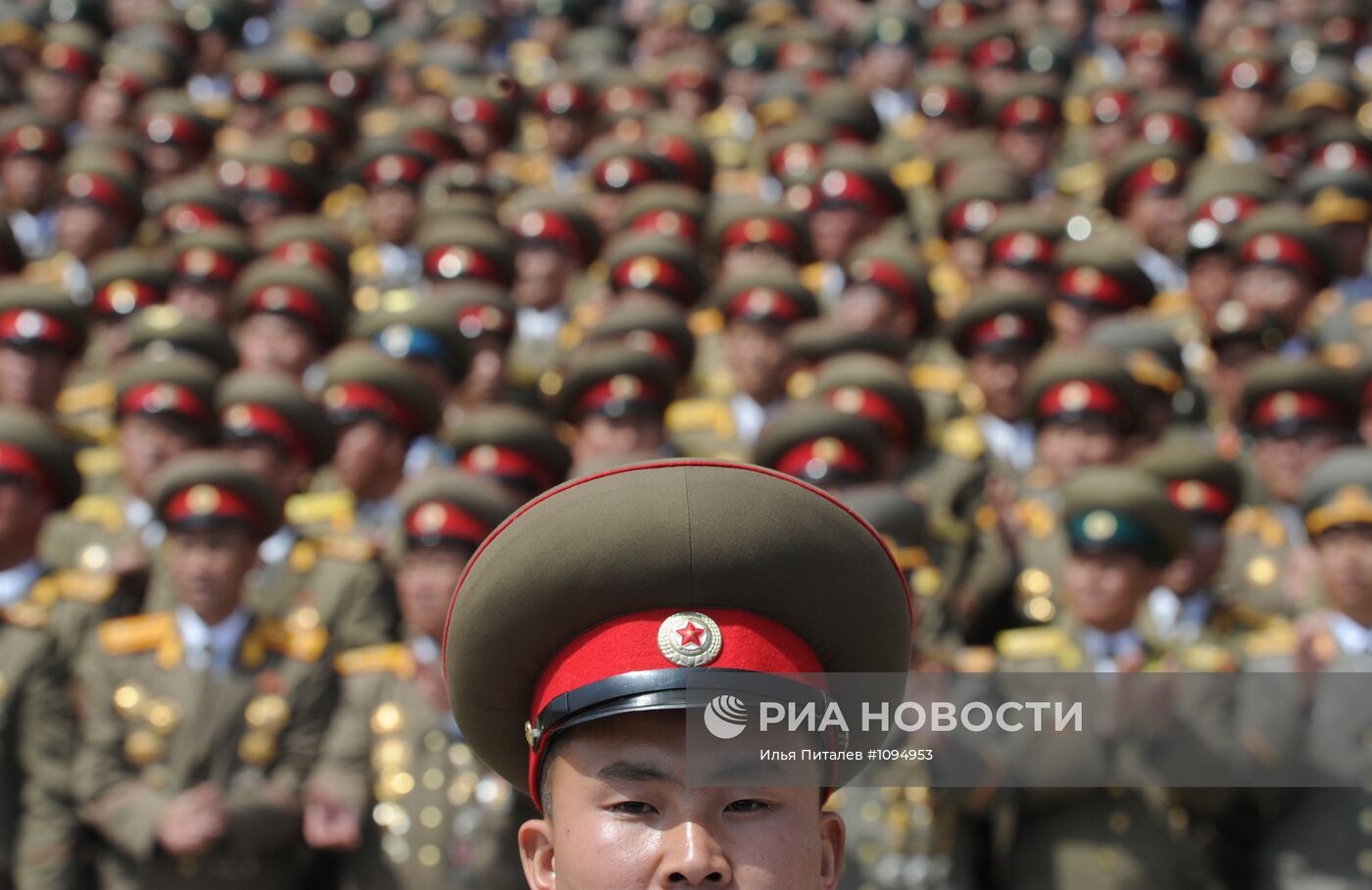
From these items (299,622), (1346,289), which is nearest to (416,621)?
(299,622)

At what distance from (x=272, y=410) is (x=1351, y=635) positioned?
422cm

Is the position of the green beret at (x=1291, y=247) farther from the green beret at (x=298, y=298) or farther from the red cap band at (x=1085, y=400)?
the green beret at (x=298, y=298)

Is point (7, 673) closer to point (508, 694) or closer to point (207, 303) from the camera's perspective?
point (508, 694)

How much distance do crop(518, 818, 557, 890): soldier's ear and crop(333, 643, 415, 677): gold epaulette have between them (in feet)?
8.30

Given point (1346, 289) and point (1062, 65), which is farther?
point (1062, 65)

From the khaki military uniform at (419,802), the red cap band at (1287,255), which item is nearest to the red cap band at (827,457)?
the khaki military uniform at (419,802)

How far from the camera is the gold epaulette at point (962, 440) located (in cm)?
613

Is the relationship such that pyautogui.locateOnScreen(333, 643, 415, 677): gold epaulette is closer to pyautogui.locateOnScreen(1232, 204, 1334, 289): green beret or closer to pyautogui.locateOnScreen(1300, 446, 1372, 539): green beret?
pyautogui.locateOnScreen(1300, 446, 1372, 539): green beret

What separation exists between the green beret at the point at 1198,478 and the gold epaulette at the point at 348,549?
3074 mm

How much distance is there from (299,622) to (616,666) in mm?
3294

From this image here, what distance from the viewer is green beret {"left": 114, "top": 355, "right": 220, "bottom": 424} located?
6062mm

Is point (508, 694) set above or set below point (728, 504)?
below

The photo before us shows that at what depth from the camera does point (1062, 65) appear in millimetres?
11508

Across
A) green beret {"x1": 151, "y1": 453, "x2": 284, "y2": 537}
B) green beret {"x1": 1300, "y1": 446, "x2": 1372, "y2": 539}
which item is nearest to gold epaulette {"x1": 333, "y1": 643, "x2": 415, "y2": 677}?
green beret {"x1": 151, "y1": 453, "x2": 284, "y2": 537}
